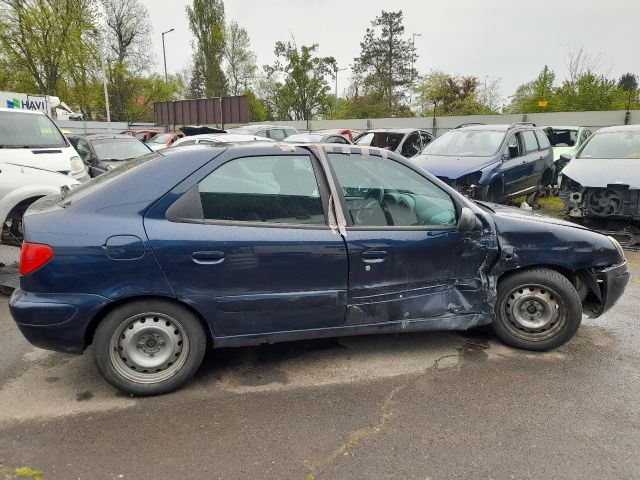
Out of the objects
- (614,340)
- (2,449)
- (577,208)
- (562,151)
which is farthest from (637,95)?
(2,449)

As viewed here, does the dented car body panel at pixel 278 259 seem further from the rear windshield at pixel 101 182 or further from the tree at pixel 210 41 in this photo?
the tree at pixel 210 41

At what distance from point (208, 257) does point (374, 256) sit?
3.65 feet

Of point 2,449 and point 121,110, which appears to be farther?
point 121,110

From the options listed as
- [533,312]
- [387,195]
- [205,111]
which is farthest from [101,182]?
[205,111]

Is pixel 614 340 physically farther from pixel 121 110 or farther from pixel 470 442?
pixel 121 110

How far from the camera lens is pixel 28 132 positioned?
717 centimetres

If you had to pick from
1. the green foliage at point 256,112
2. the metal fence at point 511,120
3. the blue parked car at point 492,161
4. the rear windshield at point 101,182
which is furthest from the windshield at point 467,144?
the green foliage at point 256,112

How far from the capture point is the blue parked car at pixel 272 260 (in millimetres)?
2969

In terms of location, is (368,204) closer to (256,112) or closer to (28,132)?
(28,132)

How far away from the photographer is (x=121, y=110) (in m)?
42.5

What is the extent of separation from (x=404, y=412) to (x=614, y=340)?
225cm

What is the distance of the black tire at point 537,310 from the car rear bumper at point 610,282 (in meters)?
0.27

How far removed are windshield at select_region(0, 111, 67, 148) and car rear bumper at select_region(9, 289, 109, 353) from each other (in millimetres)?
4884

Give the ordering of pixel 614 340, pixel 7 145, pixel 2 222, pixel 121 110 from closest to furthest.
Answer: pixel 614 340 → pixel 2 222 → pixel 7 145 → pixel 121 110
